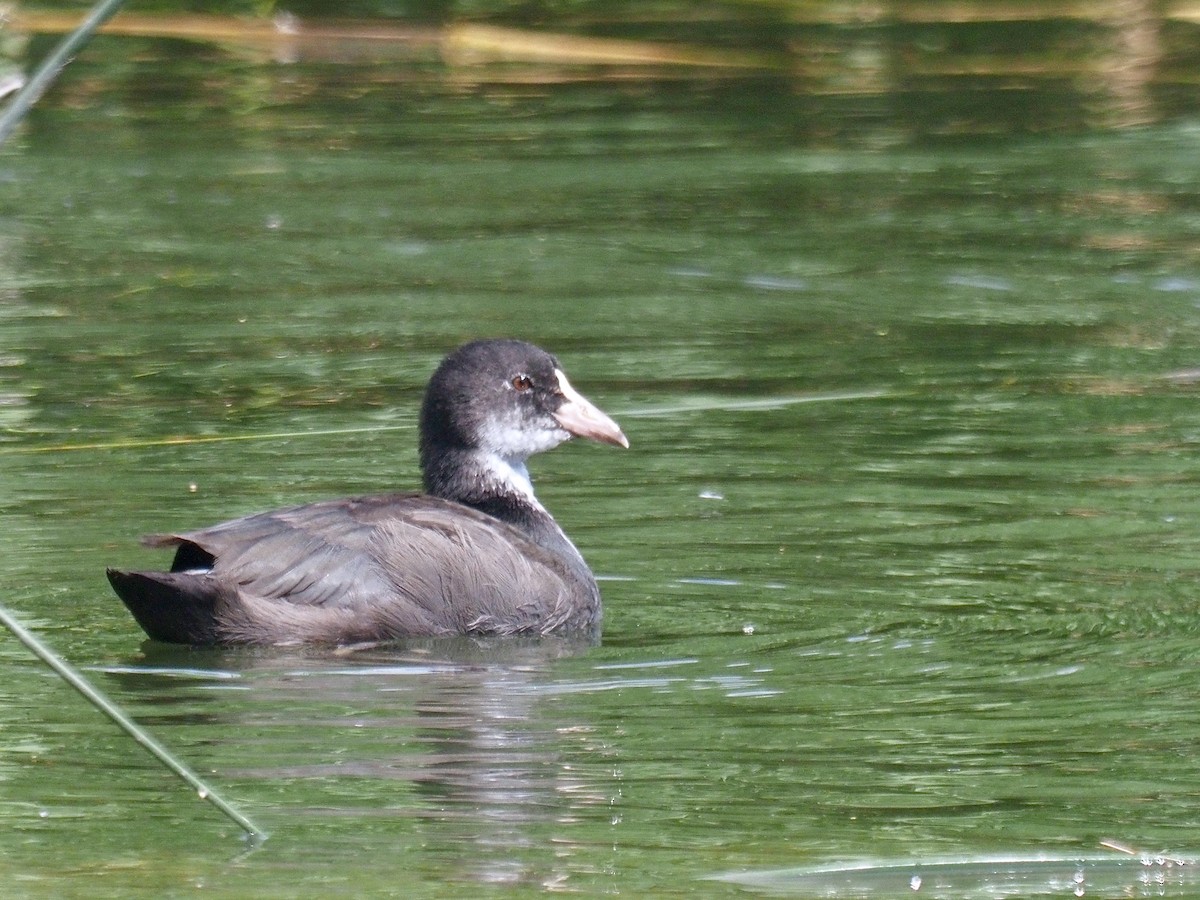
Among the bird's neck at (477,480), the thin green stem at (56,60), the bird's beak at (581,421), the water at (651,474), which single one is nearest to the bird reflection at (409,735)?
the water at (651,474)

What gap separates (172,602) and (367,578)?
0.57m

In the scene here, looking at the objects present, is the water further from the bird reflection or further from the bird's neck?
the bird's neck

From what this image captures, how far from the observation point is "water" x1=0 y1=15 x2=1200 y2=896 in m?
5.55

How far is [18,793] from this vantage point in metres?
5.79

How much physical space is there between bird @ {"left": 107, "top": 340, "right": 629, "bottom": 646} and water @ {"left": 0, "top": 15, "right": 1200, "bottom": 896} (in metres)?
0.10

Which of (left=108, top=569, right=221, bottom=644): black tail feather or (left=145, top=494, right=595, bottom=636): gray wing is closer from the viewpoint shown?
(left=108, top=569, right=221, bottom=644): black tail feather

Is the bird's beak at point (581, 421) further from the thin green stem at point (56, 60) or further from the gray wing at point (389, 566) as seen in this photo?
the thin green stem at point (56, 60)

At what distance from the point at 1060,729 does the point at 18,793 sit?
2.39 metres

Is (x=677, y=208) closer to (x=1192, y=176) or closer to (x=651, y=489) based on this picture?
(x=1192, y=176)

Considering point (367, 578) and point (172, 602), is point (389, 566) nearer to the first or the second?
point (367, 578)

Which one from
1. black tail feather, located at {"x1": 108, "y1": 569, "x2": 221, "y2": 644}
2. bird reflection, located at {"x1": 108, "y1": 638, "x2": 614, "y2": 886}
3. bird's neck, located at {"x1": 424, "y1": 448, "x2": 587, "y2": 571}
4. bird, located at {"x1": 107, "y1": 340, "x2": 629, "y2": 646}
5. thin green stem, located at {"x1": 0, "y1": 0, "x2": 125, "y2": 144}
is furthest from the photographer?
bird's neck, located at {"x1": 424, "y1": 448, "x2": 587, "y2": 571}

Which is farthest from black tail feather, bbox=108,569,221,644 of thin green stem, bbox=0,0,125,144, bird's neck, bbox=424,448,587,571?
thin green stem, bbox=0,0,125,144

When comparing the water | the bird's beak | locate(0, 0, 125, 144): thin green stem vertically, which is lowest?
the water

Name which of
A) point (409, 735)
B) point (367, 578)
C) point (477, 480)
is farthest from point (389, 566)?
point (409, 735)
